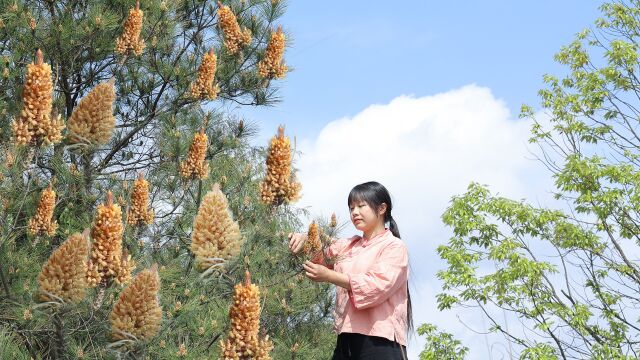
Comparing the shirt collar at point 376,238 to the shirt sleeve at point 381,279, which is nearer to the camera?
the shirt sleeve at point 381,279

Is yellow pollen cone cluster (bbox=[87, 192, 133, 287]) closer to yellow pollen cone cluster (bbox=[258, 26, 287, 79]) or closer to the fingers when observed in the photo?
the fingers

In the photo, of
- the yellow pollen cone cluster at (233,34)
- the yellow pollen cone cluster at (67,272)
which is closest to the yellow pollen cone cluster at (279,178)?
the yellow pollen cone cluster at (67,272)

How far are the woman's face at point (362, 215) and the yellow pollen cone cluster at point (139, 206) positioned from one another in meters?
1.40

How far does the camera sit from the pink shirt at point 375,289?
3025 millimetres

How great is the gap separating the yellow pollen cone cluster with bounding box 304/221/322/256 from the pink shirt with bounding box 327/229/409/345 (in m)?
0.08

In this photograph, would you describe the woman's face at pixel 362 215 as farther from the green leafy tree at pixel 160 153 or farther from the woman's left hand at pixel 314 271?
the green leafy tree at pixel 160 153

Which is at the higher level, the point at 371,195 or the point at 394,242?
the point at 371,195

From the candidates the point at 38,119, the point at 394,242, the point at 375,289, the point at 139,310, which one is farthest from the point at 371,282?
the point at 38,119

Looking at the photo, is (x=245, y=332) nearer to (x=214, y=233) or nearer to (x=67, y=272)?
(x=214, y=233)

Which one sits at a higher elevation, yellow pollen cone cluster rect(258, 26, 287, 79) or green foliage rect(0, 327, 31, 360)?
yellow pollen cone cluster rect(258, 26, 287, 79)

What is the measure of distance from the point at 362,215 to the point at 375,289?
0.31 m

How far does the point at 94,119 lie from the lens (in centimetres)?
379

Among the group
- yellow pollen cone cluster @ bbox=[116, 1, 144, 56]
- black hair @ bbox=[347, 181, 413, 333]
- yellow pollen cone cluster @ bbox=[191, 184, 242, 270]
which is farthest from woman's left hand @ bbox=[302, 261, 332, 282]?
yellow pollen cone cluster @ bbox=[116, 1, 144, 56]

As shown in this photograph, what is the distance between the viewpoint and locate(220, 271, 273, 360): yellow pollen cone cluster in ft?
8.75
